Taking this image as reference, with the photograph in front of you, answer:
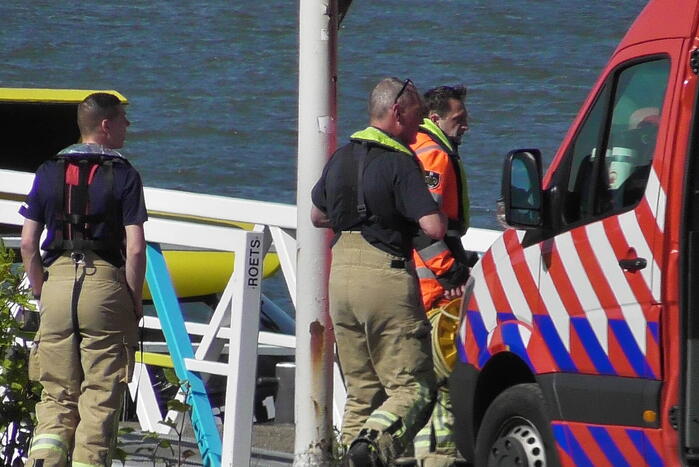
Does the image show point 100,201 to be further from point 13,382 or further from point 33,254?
point 13,382

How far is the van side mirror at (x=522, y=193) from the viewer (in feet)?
14.6

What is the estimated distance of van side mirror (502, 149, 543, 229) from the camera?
14.6 ft

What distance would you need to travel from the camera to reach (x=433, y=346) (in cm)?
583

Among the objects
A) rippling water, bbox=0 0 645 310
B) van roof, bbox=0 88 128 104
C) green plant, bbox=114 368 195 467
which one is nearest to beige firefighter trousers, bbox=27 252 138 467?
green plant, bbox=114 368 195 467

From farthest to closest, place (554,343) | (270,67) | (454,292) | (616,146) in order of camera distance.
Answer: (270,67), (454,292), (554,343), (616,146)

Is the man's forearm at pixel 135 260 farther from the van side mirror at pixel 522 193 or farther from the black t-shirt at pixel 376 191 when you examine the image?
the van side mirror at pixel 522 193

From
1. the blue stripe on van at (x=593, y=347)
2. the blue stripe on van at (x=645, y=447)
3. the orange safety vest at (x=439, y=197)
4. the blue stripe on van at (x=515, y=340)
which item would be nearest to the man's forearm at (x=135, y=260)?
the orange safety vest at (x=439, y=197)

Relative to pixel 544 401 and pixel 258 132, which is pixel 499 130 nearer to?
pixel 258 132

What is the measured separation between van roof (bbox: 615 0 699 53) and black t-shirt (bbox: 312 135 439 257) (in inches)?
42.5

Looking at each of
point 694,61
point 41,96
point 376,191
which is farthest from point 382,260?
point 41,96

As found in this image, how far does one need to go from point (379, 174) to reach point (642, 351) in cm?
153

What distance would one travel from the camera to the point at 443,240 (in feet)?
18.7

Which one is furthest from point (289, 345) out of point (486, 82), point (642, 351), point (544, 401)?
point (486, 82)

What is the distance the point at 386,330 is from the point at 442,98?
1.23 meters
